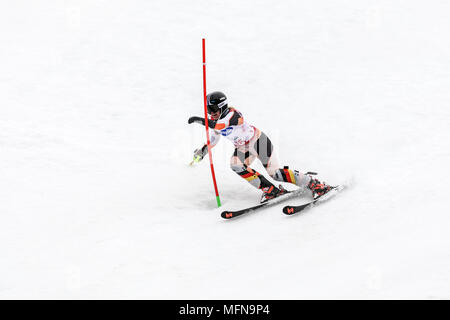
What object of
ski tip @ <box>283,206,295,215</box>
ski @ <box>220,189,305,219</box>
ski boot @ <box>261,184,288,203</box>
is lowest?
ski @ <box>220,189,305,219</box>

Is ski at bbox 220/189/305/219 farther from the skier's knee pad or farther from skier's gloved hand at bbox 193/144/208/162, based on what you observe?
skier's gloved hand at bbox 193/144/208/162

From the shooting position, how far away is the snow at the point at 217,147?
16.6 feet

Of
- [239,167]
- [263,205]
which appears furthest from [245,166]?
[263,205]

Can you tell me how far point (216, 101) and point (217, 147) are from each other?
3208 millimetres

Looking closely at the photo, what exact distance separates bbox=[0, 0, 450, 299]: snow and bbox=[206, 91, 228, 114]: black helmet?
1.51 metres

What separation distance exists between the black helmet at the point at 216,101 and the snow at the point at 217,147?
1514mm

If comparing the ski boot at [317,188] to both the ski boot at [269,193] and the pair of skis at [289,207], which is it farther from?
the ski boot at [269,193]

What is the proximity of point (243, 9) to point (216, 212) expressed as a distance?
9098mm

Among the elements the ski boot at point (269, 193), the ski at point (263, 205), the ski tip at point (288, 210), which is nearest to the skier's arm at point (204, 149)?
the ski boot at point (269, 193)

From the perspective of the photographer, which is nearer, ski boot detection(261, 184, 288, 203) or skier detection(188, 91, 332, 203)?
skier detection(188, 91, 332, 203)

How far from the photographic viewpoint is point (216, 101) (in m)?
6.46

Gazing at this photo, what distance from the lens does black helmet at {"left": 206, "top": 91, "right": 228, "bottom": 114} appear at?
21.2ft

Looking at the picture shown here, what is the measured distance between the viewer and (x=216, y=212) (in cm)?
698

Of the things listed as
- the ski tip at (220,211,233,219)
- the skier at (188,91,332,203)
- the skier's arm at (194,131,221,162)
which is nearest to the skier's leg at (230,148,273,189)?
the skier at (188,91,332,203)
